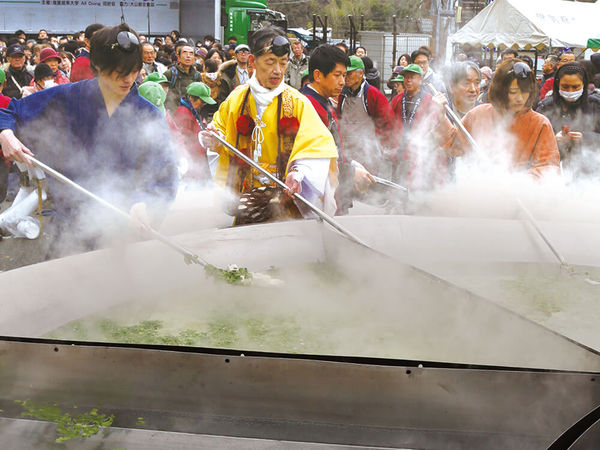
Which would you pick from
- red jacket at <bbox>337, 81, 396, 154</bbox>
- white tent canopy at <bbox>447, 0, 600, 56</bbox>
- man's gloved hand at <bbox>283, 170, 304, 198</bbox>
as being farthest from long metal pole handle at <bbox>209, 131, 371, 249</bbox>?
white tent canopy at <bbox>447, 0, 600, 56</bbox>

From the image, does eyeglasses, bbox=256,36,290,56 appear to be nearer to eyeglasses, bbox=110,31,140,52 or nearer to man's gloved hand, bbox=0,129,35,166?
eyeglasses, bbox=110,31,140,52

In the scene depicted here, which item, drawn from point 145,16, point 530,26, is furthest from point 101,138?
point 145,16

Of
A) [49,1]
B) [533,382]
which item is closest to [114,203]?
[533,382]

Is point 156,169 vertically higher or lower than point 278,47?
lower

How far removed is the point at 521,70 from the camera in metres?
4.60

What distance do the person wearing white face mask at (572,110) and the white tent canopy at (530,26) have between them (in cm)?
949

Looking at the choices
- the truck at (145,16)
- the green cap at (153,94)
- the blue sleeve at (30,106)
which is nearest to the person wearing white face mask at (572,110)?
the green cap at (153,94)

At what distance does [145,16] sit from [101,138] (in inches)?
732

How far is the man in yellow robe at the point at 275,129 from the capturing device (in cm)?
431

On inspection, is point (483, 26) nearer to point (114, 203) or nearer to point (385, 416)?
point (114, 203)

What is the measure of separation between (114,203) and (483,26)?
1383 centimetres

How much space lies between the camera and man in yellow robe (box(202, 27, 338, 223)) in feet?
14.1

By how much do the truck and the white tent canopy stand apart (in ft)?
21.2

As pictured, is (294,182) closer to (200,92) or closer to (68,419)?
(68,419)
